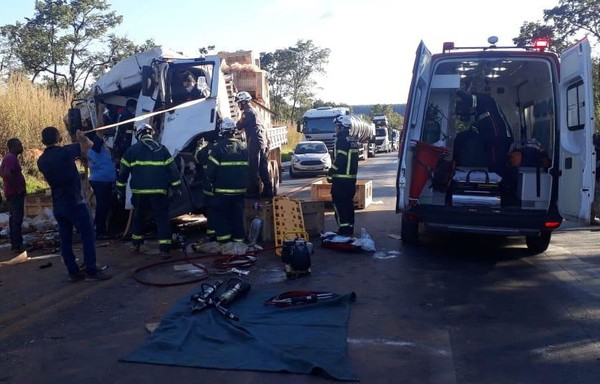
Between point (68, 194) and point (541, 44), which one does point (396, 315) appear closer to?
point (68, 194)

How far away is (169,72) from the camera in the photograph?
988 centimetres

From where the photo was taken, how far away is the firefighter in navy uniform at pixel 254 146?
10828 mm

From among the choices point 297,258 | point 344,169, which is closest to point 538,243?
point 344,169

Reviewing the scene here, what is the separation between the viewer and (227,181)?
8727 millimetres

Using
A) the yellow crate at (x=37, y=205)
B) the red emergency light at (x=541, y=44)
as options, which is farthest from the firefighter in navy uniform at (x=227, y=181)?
the red emergency light at (x=541, y=44)

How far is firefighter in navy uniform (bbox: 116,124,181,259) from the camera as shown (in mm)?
8188

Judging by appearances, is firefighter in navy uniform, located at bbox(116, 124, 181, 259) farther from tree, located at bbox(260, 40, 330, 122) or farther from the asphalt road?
tree, located at bbox(260, 40, 330, 122)

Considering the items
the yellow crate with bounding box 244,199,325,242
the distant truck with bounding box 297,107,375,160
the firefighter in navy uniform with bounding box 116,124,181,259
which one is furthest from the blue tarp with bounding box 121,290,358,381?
the distant truck with bounding box 297,107,375,160

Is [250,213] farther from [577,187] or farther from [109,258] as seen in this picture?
[577,187]

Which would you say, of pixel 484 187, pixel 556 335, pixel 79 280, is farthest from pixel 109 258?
pixel 556 335

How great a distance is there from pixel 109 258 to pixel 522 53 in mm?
6134

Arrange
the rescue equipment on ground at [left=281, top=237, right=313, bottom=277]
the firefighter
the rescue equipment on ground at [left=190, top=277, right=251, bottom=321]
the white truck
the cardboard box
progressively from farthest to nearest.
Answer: the cardboard box → the white truck → the firefighter → the rescue equipment on ground at [left=281, top=237, right=313, bottom=277] → the rescue equipment on ground at [left=190, top=277, right=251, bottom=321]

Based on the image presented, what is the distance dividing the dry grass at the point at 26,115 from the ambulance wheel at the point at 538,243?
44.3ft

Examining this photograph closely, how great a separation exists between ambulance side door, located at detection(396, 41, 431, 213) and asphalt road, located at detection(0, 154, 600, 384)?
1.01 metres
